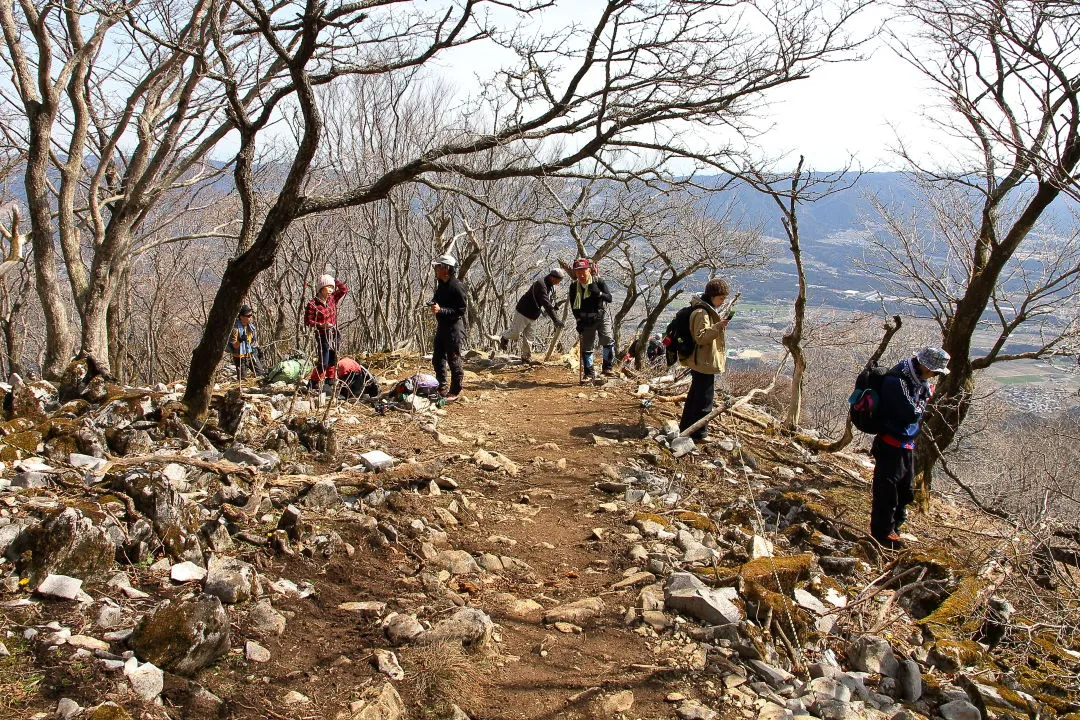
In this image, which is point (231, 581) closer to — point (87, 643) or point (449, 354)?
point (87, 643)

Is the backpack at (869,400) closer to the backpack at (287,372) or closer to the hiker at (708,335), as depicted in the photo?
the hiker at (708,335)

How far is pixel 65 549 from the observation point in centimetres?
300

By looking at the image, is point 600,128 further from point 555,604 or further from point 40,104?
point 40,104

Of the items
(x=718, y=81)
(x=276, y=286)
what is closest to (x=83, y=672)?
(x=718, y=81)

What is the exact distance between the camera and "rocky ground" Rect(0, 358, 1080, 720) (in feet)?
8.78

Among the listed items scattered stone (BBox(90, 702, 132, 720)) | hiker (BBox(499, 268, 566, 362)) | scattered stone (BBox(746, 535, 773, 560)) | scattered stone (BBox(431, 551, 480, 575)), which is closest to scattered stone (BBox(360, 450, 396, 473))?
scattered stone (BBox(431, 551, 480, 575))

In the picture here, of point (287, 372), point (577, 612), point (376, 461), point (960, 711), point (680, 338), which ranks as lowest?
point (960, 711)

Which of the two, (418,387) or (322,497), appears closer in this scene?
(322,497)

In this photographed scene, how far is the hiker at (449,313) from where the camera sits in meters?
7.61

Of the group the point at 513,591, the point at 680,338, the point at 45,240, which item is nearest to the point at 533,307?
the point at 680,338

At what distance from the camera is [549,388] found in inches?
372

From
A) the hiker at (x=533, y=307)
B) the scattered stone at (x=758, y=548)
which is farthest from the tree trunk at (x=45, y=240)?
the scattered stone at (x=758, y=548)

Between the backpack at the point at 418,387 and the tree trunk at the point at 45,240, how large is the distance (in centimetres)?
401

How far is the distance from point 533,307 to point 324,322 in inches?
148
